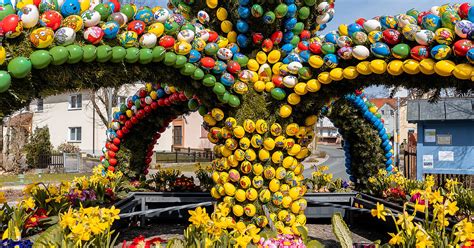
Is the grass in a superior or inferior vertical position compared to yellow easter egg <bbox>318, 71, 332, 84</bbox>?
inferior

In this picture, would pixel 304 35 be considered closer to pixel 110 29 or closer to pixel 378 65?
pixel 378 65

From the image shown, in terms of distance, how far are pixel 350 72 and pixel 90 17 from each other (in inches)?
110

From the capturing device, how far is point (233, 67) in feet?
18.6

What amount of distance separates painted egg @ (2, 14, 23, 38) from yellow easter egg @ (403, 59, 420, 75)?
367 cm

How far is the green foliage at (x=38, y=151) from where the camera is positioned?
2269cm

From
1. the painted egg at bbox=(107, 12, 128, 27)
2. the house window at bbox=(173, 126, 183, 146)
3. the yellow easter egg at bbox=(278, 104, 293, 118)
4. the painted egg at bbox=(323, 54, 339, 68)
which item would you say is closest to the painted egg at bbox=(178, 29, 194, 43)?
the painted egg at bbox=(107, 12, 128, 27)

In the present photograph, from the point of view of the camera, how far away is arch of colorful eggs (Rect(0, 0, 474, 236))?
414 cm

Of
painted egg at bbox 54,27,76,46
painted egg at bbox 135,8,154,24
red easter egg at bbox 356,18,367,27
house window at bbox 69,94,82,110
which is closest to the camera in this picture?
painted egg at bbox 54,27,76,46

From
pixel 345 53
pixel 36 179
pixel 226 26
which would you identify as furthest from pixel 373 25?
pixel 36 179

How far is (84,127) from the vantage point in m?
29.8

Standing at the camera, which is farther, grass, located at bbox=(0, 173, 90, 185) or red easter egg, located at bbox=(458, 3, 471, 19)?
grass, located at bbox=(0, 173, 90, 185)

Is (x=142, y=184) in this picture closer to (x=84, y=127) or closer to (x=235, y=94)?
(x=235, y=94)

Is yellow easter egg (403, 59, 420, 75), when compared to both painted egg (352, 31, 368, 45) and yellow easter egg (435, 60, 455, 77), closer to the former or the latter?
yellow easter egg (435, 60, 455, 77)

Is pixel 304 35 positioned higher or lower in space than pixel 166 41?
higher
